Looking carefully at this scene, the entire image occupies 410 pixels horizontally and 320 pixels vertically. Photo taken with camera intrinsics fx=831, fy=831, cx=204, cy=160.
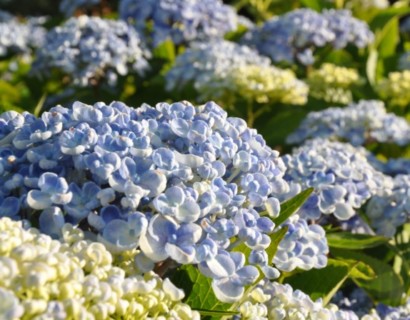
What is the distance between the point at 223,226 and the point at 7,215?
36cm

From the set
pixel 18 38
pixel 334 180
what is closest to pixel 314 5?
pixel 18 38

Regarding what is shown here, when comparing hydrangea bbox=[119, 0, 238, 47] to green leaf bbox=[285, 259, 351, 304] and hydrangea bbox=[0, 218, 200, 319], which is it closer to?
green leaf bbox=[285, 259, 351, 304]

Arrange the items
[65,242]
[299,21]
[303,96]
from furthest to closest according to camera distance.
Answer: [299,21] < [303,96] < [65,242]

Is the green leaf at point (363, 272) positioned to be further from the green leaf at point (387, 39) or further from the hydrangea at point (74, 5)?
the hydrangea at point (74, 5)

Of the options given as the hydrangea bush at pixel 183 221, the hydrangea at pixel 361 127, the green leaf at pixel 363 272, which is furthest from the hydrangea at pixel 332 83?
the green leaf at pixel 363 272

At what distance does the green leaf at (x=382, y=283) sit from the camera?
7.23 feet

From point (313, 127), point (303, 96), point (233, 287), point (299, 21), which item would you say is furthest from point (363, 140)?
point (233, 287)

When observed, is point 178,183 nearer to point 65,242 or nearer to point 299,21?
point 65,242

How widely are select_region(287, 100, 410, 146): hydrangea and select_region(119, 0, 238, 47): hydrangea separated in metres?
1.18

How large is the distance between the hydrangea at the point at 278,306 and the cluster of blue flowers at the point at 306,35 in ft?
9.01

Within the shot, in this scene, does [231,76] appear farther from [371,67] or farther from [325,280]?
[325,280]

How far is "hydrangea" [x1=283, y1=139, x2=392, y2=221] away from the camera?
201 centimetres

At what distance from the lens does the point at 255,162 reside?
5.05 ft

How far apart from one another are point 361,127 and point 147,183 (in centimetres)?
191
